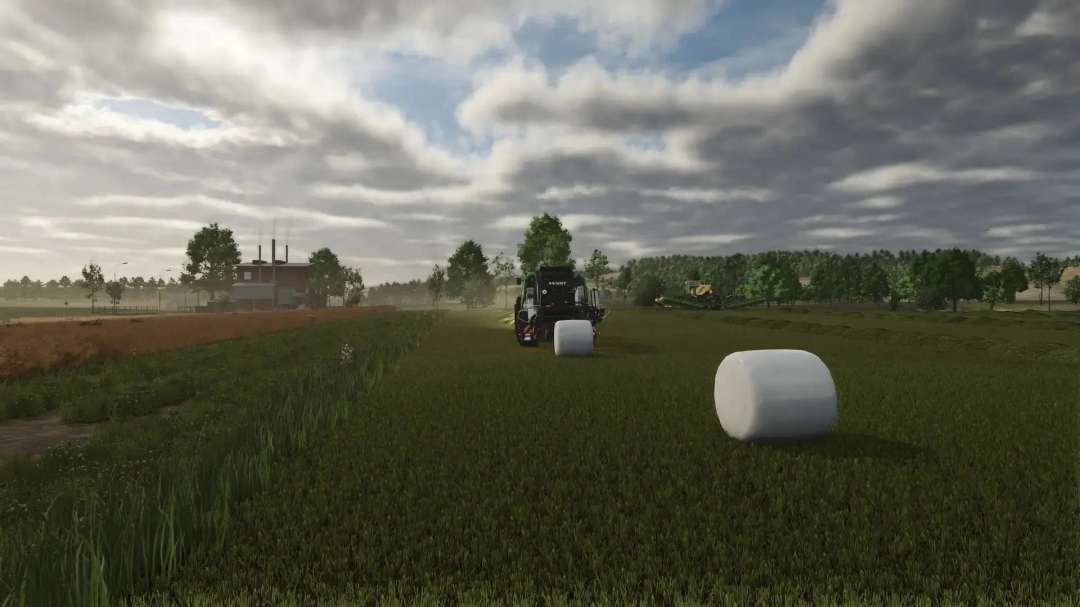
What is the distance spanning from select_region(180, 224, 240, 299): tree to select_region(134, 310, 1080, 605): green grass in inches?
5615

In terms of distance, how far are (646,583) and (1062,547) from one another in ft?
13.6

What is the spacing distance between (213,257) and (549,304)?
12906 centimetres

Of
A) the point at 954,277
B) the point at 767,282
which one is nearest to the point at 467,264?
the point at 767,282

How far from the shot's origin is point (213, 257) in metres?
136

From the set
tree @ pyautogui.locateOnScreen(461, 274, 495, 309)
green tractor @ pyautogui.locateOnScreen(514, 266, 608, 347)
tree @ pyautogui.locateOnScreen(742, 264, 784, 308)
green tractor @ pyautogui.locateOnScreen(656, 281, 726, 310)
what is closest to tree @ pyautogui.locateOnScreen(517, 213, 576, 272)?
green tractor @ pyautogui.locateOnScreen(656, 281, 726, 310)

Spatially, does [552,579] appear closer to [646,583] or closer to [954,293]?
[646,583]

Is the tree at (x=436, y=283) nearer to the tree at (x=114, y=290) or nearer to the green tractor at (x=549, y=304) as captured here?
the tree at (x=114, y=290)

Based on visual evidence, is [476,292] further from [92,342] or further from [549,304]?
[92,342]

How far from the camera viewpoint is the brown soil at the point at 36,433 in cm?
1167

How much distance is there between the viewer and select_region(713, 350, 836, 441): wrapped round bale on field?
31.3ft

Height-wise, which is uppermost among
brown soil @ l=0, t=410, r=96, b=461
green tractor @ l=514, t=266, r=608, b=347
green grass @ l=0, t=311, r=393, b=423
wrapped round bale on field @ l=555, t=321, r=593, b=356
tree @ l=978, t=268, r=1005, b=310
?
tree @ l=978, t=268, r=1005, b=310

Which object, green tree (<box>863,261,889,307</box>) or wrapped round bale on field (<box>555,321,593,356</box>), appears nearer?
wrapped round bale on field (<box>555,321,593,356</box>)

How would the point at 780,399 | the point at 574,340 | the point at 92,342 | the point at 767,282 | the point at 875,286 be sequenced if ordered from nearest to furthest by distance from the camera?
the point at 780,399 → the point at 574,340 → the point at 92,342 → the point at 767,282 → the point at 875,286

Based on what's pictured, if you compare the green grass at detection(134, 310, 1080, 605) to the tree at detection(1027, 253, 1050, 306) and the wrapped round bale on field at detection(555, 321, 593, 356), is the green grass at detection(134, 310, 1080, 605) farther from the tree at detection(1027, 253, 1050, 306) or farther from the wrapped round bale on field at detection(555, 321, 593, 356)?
the tree at detection(1027, 253, 1050, 306)
